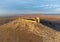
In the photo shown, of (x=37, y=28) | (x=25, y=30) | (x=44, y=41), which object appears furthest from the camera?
(x=37, y=28)

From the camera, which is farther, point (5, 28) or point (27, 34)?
point (5, 28)

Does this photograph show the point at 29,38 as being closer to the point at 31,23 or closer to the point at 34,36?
the point at 34,36

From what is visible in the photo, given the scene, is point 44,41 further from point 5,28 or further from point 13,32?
point 5,28

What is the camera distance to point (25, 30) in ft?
9.34

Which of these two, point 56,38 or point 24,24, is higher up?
point 24,24

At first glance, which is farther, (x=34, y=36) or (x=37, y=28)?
(x=37, y=28)

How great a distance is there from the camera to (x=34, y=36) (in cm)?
271

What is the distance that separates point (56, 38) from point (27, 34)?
616 mm

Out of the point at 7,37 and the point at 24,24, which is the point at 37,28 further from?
the point at 7,37

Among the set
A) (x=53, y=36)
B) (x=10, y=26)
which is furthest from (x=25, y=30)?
(x=53, y=36)

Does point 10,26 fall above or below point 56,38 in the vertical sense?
above

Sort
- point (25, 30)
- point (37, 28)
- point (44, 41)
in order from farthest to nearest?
point (37, 28)
point (25, 30)
point (44, 41)

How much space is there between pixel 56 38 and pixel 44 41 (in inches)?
15.6

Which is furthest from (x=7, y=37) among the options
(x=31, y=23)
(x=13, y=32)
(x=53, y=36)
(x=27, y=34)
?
(x=53, y=36)
